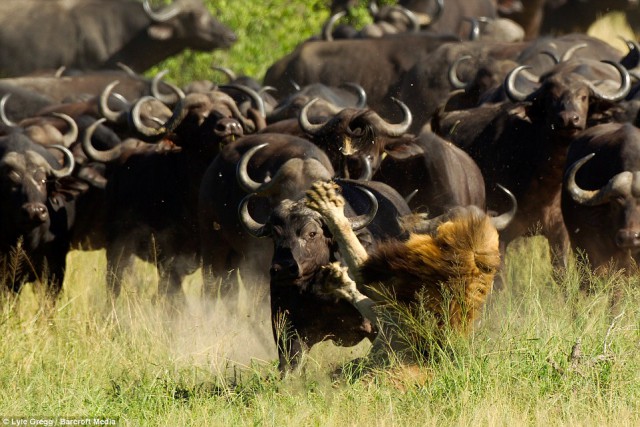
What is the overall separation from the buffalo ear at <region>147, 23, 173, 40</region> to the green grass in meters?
14.9

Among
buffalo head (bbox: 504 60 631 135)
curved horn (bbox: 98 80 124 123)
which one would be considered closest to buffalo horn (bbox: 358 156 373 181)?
buffalo head (bbox: 504 60 631 135)

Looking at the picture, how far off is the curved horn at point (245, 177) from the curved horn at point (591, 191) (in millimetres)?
2308

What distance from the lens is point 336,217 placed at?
6938mm

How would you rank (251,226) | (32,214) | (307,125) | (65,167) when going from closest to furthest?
(251,226) < (32,214) < (307,125) < (65,167)

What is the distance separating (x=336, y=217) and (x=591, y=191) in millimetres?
4042

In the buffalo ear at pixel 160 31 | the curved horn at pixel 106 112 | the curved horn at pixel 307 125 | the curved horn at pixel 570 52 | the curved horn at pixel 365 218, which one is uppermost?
the curved horn at pixel 365 218

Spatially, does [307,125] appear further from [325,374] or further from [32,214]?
[325,374]

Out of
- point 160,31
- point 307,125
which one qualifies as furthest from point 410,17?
point 307,125

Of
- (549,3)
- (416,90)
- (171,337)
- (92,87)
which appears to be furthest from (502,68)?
(549,3)

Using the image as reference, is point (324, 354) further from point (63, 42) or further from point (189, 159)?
point (63, 42)

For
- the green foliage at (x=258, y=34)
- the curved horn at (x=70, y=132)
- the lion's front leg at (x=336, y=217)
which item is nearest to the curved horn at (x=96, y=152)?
the curved horn at (x=70, y=132)

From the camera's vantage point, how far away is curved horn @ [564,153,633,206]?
33.0 ft

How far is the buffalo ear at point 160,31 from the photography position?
23219 mm

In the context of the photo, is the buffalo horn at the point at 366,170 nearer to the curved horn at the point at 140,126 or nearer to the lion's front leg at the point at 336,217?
the curved horn at the point at 140,126
